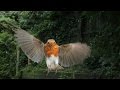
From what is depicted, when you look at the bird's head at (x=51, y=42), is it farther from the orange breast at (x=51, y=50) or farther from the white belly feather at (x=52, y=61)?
the white belly feather at (x=52, y=61)

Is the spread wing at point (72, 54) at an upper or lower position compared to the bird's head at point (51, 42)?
lower

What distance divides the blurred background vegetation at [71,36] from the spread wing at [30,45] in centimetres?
6

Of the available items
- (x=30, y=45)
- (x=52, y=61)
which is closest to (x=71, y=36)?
(x=52, y=61)

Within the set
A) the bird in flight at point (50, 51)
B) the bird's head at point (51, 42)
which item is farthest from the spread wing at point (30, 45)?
the bird's head at point (51, 42)

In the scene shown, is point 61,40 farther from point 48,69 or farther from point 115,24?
point 115,24

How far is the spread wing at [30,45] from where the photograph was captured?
4469mm

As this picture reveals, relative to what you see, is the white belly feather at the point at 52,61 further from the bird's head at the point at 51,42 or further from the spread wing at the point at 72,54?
the bird's head at the point at 51,42

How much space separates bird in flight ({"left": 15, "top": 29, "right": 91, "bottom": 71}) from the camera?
14.6 feet

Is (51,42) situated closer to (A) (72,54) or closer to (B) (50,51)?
(B) (50,51)

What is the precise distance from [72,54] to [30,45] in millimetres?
544

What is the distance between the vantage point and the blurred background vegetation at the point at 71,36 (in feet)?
14.5

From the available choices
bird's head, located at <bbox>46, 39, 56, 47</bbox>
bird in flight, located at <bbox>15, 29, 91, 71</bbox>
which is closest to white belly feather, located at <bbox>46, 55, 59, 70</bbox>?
bird in flight, located at <bbox>15, 29, 91, 71</bbox>
